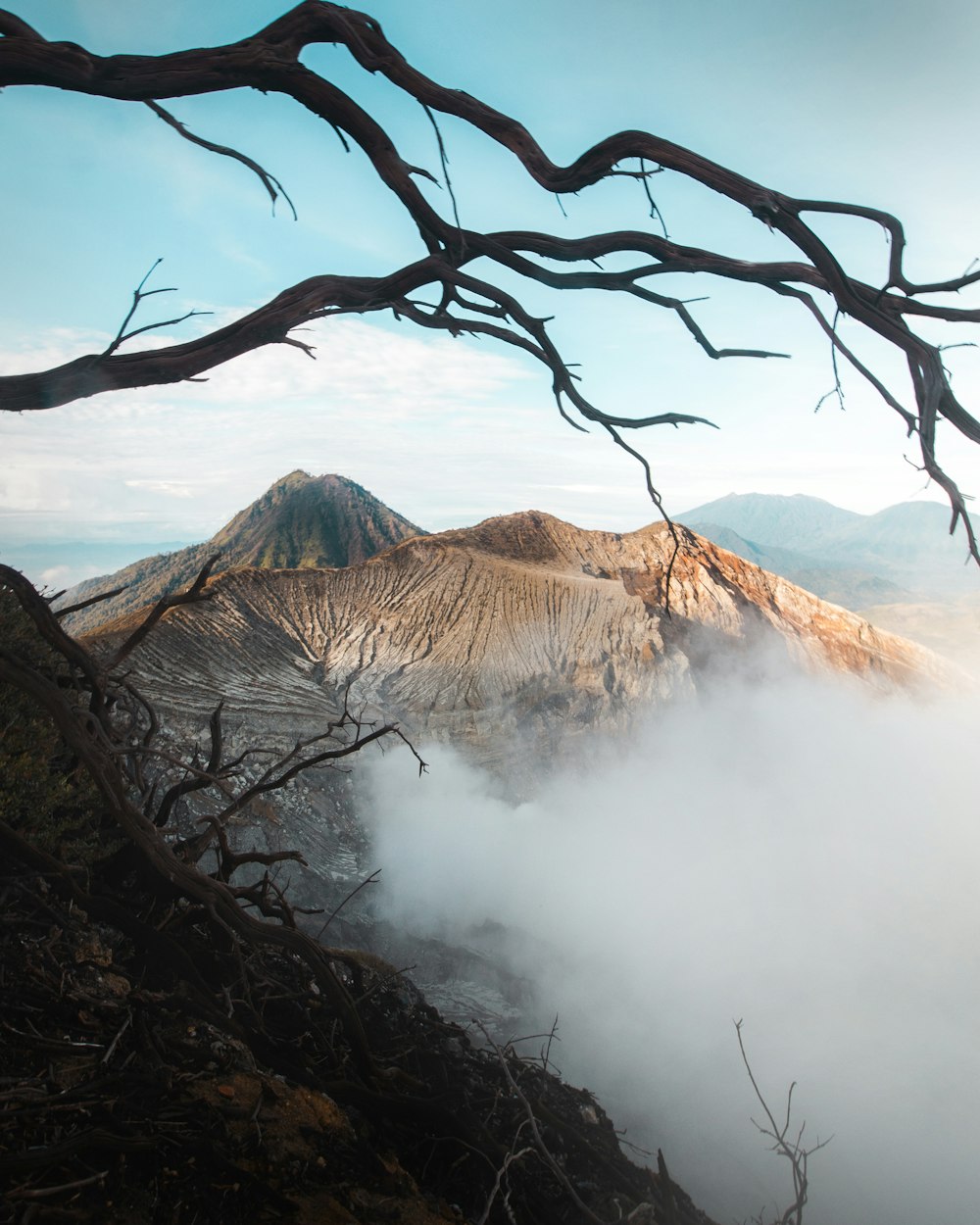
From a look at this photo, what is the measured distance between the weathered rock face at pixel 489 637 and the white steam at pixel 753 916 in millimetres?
1703

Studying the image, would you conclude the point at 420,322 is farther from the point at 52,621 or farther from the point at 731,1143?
the point at 731,1143

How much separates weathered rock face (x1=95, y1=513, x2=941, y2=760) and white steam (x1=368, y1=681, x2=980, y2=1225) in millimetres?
1703

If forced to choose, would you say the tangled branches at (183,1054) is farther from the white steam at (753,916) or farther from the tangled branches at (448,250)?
the white steam at (753,916)

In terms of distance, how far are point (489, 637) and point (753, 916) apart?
13.6 metres

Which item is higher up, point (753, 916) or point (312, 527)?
point (312, 527)

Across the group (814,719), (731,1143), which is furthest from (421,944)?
(814,719)

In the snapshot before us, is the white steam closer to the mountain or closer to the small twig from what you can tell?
the small twig

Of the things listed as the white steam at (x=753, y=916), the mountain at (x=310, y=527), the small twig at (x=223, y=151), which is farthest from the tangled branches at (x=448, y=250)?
the mountain at (x=310, y=527)

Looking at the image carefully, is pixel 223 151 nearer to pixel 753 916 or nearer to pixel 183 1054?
pixel 183 1054

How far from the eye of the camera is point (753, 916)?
25.1 m

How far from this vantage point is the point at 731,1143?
14281 millimetres

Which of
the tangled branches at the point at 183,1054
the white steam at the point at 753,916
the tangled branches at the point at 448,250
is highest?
the tangled branches at the point at 448,250

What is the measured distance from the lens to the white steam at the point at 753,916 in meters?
15.4

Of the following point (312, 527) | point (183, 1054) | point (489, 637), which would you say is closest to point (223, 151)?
point (183, 1054)
